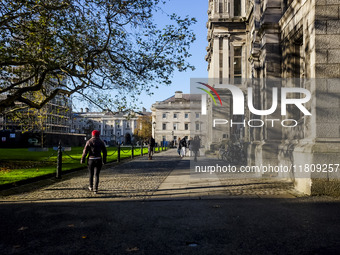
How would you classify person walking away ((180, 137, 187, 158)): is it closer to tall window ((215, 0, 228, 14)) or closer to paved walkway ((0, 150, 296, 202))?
tall window ((215, 0, 228, 14))

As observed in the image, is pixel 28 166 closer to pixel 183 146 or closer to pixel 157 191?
pixel 157 191

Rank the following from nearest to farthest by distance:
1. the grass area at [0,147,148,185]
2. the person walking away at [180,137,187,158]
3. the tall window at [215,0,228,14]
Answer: the grass area at [0,147,148,185] → the person walking away at [180,137,187,158] → the tall window at [215,0,228,14]

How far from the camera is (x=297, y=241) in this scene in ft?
13.7

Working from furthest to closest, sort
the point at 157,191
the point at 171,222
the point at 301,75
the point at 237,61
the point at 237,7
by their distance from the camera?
the point at 237,61, the point at 237,7, the point at 301,75, the point at 157,191, the point at 171,222

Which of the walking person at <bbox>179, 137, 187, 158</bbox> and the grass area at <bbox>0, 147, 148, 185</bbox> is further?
the walking person at <bbox>179, 137, 187, 158</bbox>

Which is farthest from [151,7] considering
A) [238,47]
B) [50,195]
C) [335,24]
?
[238,47]

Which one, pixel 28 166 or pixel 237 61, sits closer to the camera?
pixel 28 166

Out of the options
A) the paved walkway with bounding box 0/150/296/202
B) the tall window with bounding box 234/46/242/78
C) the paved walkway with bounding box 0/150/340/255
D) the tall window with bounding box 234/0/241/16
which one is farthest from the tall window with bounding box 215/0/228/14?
the paved walkway with bounding box 0/150/340/255

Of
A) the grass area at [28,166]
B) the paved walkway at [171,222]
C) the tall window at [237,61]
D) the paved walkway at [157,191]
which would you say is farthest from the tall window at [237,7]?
the paved walkway at [171,222]

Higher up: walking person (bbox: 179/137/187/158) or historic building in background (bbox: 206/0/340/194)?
historic building in background (bbox: 206/0/340/194)

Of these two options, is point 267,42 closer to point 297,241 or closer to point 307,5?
point 307,5

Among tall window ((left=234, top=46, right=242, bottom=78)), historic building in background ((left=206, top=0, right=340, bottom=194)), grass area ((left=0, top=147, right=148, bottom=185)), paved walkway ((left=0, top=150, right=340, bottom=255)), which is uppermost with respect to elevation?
tall window ((left=234, top=46, right=242, bottom=78))

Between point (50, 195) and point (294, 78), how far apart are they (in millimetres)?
8313

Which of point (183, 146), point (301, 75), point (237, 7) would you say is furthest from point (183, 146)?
point (301, 75)
